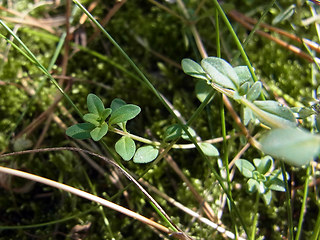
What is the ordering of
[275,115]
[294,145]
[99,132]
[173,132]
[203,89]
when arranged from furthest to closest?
1. [203,89]
2. [173,132]
3. [99,132]
4. [275,115]
5. [294,145]

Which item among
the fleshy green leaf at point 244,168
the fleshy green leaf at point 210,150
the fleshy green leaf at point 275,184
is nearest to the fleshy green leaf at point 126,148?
the fleshy green leaf at point 210,150

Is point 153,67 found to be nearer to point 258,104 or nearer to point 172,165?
point 172,165

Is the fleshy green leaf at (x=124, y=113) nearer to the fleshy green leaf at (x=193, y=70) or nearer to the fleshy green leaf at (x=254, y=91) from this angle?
the fleshy green leaf at (x=193, y=70)

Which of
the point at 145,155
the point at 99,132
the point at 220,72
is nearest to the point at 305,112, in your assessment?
the point at 220,72

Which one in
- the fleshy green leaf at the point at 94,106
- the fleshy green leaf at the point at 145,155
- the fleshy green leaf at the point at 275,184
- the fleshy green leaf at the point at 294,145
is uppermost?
the fleshy green leaf at the point at 294,145

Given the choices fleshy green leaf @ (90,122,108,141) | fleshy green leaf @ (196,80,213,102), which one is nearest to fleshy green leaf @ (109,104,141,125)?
fleshy green leaf @ (90,122,108,141)

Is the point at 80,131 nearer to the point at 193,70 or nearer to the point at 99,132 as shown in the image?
the point at 99,132
